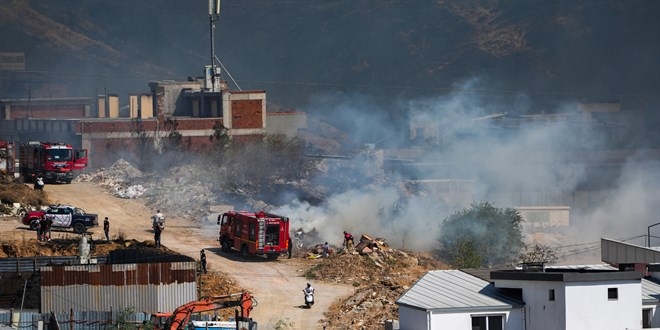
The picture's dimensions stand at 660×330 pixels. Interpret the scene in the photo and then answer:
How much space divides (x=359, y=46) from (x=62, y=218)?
87935mm

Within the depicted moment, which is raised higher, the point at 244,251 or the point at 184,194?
the point at 184,194

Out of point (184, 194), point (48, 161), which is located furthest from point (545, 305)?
point (48, 161)

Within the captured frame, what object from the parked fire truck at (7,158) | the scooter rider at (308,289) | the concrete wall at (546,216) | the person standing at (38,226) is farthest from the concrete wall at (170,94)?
the scooter rider at (308,289)

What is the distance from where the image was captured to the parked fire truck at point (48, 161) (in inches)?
2373

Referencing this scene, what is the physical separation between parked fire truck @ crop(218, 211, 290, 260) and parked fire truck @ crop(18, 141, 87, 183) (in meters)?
15.2

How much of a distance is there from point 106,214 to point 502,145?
3518cm

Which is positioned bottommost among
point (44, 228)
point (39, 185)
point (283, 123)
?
point (44, 228)

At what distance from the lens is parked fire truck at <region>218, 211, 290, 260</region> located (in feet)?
153

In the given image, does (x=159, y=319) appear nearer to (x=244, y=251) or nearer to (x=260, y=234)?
(x=260, y=234)

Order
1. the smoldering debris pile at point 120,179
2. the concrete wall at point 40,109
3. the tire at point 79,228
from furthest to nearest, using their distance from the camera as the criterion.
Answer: the concrete wall at point 40,109 < the smoldering debris pile at point 120,179 < the tire at point 79,228

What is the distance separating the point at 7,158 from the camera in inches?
2459

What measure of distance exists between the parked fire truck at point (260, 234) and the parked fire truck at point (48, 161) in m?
15.2

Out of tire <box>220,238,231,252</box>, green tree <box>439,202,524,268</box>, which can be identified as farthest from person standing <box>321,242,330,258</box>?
green tree <box>439,202,524,268</box>

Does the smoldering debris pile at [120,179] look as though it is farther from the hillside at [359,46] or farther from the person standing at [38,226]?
the hillside at [359,46]
